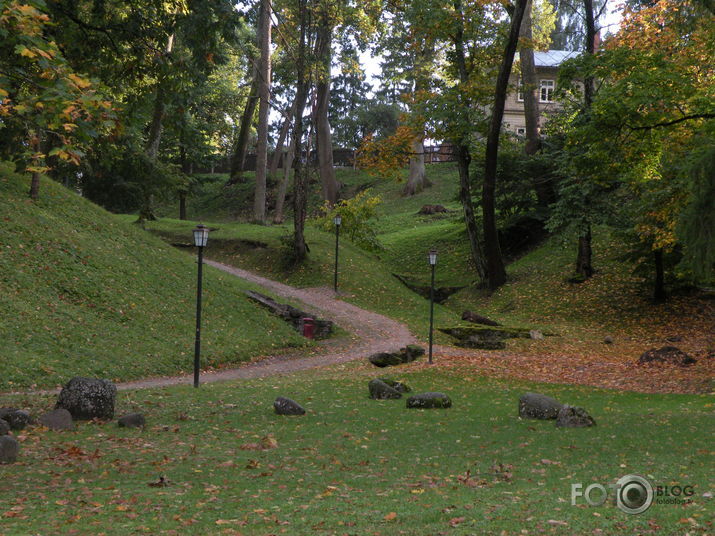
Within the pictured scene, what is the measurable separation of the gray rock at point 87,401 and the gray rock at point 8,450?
2.77 metres

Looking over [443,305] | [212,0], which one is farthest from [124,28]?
[443,305]

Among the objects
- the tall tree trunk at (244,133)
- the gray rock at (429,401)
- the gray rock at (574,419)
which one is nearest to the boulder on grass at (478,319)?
the gray rock at (429,401)

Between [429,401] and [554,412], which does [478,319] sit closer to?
[429,401]

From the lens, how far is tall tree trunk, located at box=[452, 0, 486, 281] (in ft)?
96.8

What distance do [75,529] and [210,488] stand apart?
1678 millimetres

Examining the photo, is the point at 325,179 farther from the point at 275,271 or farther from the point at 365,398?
the point at 365,398

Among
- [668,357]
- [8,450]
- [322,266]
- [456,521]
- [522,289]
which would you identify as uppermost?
[322,266]

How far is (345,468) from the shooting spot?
8.39 metres

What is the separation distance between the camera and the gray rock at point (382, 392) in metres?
14.2

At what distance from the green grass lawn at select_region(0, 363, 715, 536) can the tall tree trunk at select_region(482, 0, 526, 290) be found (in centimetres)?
1626

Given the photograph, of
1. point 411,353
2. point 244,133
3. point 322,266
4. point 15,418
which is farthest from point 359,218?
point 15,418

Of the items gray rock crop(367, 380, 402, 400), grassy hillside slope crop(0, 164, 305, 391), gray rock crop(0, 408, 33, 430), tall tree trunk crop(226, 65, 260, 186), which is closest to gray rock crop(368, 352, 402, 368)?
grassy hillside slope crop(0, 164, 305, 391)

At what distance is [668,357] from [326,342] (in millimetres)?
10281

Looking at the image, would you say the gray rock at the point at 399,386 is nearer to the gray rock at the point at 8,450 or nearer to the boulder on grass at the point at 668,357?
the gray rock at the point at 8,450
